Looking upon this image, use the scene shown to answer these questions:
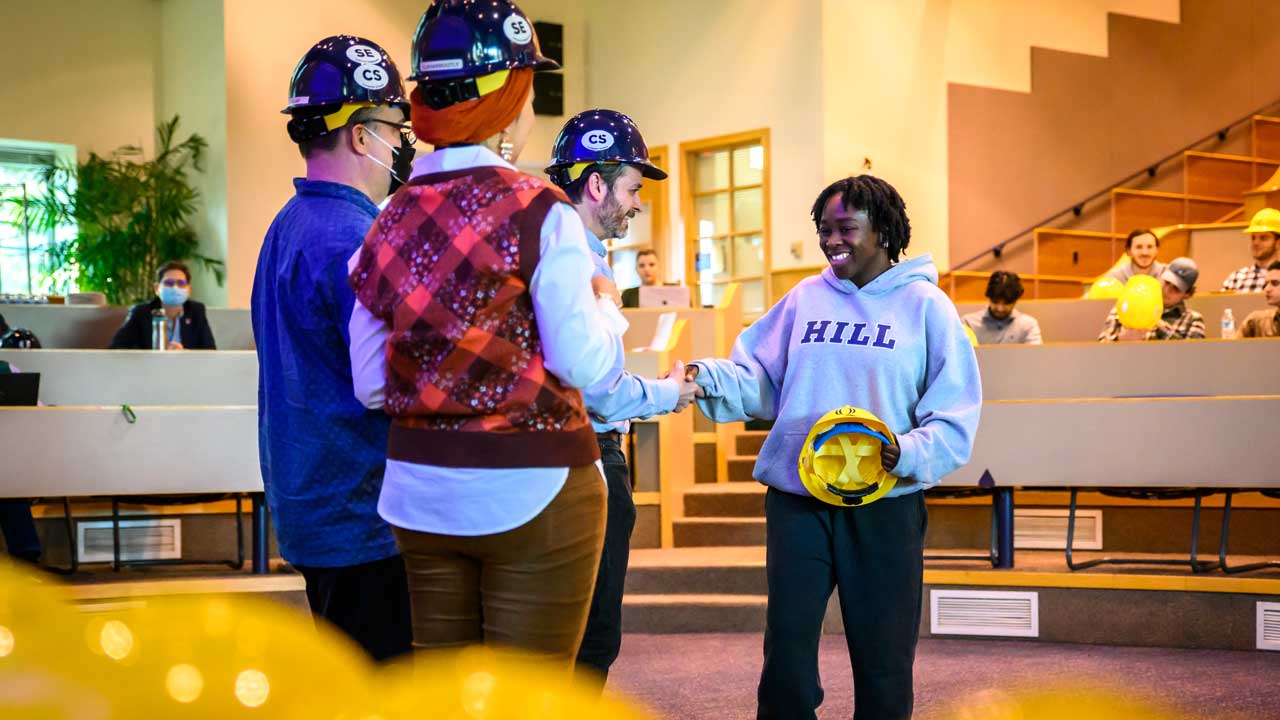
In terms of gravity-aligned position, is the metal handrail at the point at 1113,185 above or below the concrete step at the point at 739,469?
above

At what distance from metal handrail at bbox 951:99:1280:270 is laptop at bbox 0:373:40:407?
7875mm

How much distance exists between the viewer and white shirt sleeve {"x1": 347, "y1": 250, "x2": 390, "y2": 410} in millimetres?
1556

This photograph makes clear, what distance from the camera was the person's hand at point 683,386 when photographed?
2.38 meters

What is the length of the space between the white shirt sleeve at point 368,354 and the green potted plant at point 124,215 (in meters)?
9.53

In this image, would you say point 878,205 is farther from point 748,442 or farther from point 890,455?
point 748,442

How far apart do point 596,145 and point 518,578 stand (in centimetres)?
129

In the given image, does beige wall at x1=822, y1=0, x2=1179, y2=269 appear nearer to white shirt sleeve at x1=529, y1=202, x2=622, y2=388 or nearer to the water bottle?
the water bottle

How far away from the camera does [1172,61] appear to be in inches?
475

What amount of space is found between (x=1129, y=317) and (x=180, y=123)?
28.0ft

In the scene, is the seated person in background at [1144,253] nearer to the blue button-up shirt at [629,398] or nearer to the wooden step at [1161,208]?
the wooden step at [1161,208]

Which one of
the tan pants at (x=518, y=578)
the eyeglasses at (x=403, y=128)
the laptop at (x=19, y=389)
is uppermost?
the eyeglasses at (x=403, y=128)

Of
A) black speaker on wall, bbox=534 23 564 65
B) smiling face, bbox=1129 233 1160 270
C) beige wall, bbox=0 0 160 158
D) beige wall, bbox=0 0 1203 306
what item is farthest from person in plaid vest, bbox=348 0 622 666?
beige wall, bbox=0 0 160 158

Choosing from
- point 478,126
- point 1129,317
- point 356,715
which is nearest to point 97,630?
point 356,715

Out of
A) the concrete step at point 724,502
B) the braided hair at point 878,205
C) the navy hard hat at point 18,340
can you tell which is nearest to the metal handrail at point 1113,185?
the concrete step at point 724,502
